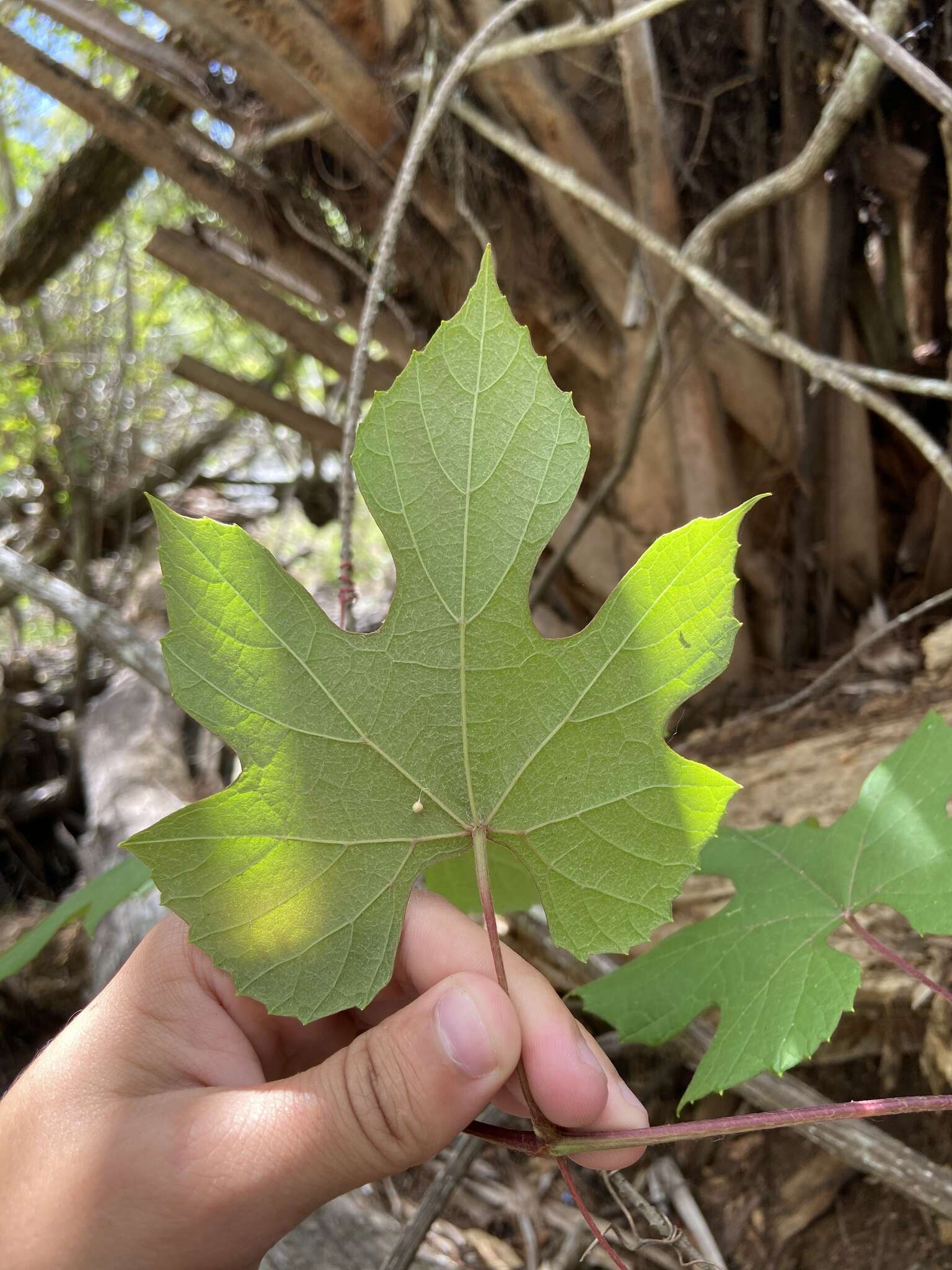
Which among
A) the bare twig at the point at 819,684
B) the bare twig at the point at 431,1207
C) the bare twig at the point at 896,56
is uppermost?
the bare twig at the point at 896,56

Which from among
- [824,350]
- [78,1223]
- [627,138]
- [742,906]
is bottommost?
[742,906]

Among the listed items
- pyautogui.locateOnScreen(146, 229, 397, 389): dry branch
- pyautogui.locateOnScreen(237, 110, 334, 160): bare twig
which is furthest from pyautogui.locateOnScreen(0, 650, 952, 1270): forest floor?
pyautogui.locateOnScreen(237, 110, 334, 160): bare twig

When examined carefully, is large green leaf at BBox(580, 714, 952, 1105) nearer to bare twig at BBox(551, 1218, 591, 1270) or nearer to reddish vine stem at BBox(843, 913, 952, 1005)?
reddish vine stem at BBox(843, 913, 952, 1005)

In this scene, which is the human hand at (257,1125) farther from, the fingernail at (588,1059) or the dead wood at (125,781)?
the dead wood at (125,781)

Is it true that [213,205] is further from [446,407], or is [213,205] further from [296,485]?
[446,407]

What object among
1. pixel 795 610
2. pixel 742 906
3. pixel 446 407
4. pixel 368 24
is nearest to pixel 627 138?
pixel 368 24

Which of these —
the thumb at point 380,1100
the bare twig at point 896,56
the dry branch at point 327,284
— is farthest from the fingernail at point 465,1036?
the dry branch at point 327,284

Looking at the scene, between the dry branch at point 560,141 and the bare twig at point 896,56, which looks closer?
the bare twig at point 896,56

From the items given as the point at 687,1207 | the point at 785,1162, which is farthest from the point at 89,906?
the point at 785,1162
